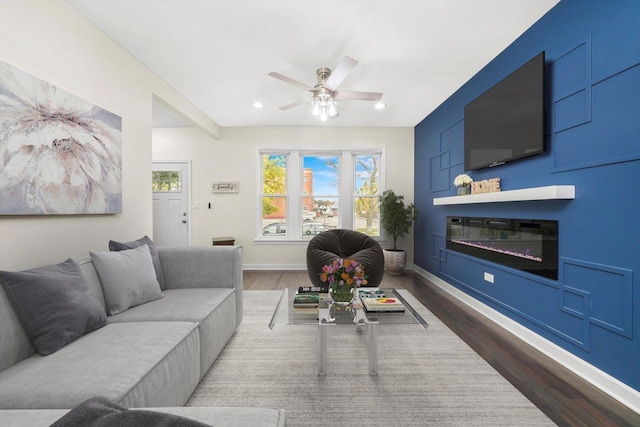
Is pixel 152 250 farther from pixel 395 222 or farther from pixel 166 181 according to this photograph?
pixel 395 222

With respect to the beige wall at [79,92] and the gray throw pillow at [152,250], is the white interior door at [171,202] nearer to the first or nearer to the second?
the beige wall at [79,92]

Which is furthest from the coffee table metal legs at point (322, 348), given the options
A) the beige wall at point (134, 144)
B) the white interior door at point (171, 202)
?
the white interior door at point (171, 202)

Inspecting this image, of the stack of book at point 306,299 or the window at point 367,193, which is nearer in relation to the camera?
the stack of book at point 306,299

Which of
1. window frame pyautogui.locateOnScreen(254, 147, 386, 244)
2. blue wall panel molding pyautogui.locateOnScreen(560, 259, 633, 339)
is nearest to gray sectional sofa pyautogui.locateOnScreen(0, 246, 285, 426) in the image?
blue wall panel molding pyautogui.locateOnScreen(560, 259, 633, 339)

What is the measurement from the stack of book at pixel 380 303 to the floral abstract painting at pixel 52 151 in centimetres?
223

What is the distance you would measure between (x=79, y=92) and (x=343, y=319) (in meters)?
2.58

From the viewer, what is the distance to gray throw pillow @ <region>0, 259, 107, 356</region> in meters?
1.26

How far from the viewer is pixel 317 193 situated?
17.6 feet

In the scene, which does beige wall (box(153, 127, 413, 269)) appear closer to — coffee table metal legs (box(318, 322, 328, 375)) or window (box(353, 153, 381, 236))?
window (box(353, 153, 381, 236))

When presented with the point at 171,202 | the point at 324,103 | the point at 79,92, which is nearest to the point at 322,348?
the point at 324,103

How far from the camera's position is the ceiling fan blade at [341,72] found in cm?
238

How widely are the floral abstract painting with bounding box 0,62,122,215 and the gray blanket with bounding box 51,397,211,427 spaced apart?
1.66 metres

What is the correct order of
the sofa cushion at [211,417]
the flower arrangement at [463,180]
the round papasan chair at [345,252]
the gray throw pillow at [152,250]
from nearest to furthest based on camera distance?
the sofa cushion at [211,417], the gray throw pillow at [152,250], the flower arrangement at [463,180], the round papasan chair at [345,252]

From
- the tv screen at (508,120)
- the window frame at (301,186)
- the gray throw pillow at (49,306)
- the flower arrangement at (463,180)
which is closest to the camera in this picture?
the gray throw pillow at (49,306)
